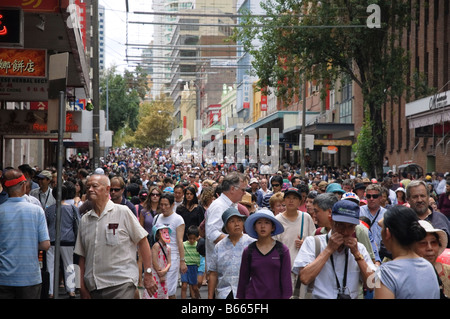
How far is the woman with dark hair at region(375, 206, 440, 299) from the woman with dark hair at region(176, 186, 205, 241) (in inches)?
336

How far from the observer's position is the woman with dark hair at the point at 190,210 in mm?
13109

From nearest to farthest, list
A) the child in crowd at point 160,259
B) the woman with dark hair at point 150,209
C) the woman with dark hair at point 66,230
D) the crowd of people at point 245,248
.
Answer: the crowd of people at point 245,248 → the child in crowd at point 160,259 → the woman with dark hair at point 66,230 → the woman with dark hair at point 150,209

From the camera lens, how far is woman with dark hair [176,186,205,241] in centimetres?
1311

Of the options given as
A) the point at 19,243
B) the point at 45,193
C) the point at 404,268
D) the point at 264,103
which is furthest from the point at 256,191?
the point at 264,103

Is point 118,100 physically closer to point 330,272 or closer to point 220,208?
point 220,208

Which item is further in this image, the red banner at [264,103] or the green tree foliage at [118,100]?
the green tree foliage at [118,100]

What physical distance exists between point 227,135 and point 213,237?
63522mm

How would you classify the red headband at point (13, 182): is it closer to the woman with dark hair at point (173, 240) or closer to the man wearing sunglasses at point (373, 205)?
the woman with dark hair at point (173, 240)

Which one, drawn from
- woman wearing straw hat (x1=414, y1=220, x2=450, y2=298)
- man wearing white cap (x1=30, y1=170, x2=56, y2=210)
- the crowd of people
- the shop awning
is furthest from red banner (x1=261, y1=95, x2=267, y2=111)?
woman wearing straw hat (x1=414, y1=220, x2=450, y2=298)

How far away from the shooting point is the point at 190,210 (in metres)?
13.4

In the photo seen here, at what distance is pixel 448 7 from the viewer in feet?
113

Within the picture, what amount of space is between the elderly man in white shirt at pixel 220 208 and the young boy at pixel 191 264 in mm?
2800

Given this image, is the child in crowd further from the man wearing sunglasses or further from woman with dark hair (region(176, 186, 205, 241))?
woman with dark hair (region(176, 186, 205, 241))

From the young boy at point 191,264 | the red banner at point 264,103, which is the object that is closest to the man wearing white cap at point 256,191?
the young boy at point 191,264
